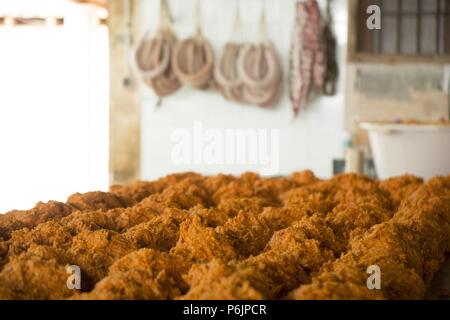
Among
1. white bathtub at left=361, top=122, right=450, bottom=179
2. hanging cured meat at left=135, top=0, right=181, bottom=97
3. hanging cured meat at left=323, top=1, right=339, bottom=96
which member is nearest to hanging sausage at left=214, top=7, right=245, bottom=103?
hanging cured meat at left=135, top=0, right=181, bottom=97

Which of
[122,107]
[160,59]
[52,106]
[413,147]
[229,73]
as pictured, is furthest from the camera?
[52,106]

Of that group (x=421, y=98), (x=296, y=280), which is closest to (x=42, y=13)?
(x=421, y=98)

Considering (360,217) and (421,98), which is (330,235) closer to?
(360,217)

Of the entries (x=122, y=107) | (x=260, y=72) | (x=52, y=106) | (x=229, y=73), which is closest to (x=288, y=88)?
(x=260, y=72)

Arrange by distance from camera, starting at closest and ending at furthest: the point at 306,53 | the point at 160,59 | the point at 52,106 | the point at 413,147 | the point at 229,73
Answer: the point at 413,147
the point at 306,53
the point at 229,73
the point at 160,59
the point at 52,106

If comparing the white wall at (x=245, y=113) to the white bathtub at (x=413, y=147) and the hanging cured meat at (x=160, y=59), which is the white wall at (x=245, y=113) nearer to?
the hanging cured meat at (x=160, y=59)

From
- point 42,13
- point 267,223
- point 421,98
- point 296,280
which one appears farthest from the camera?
point 42,13

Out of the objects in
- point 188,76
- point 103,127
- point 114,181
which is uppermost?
point 188,76

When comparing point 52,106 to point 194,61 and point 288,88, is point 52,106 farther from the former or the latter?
point 288,88

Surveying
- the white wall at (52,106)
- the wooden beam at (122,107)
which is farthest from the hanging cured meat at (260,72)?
the white wall at (52,106)

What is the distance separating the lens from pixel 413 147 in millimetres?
5969

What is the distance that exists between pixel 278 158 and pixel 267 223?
17.4 feet

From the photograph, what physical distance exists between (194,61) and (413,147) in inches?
105
